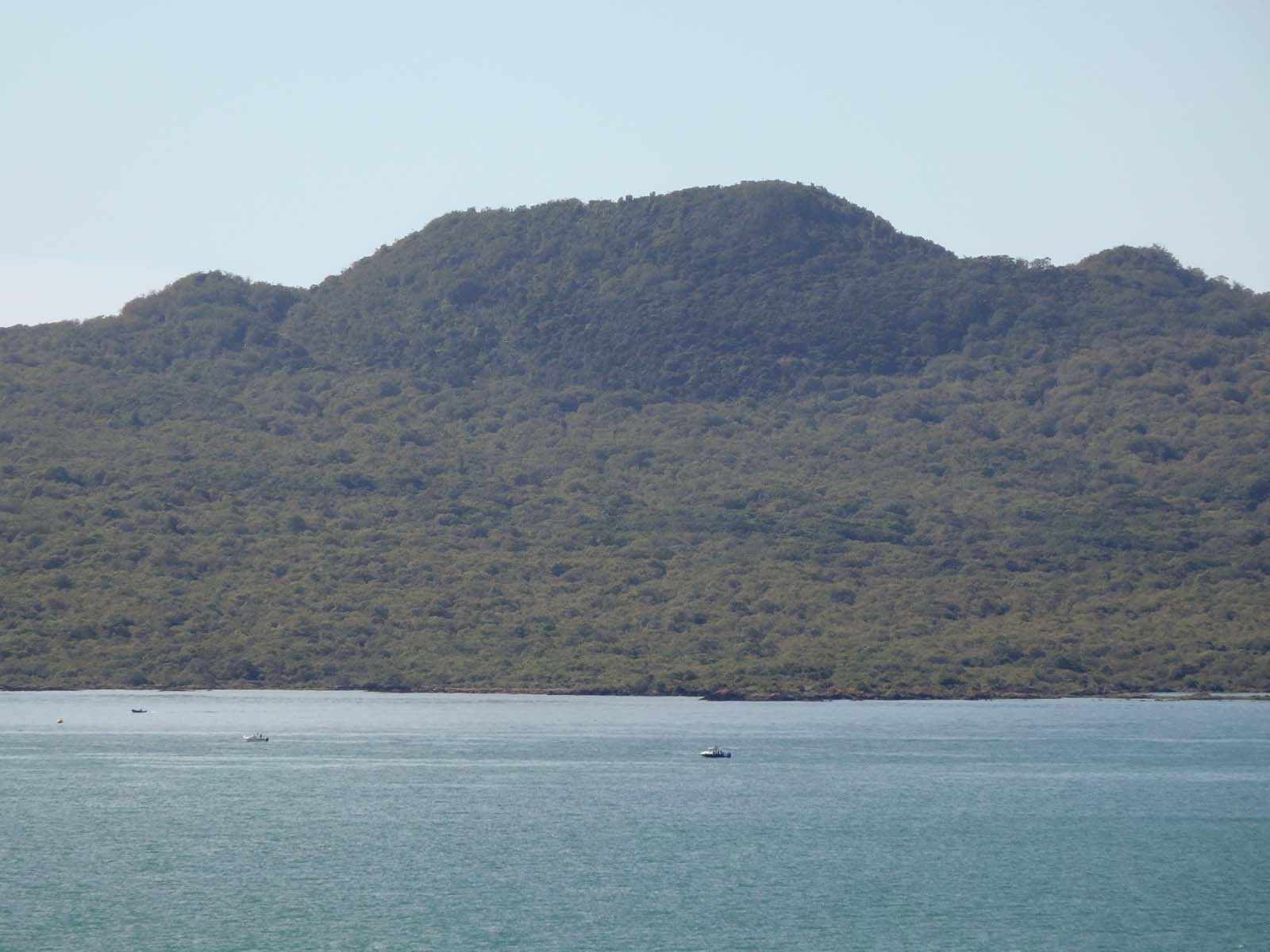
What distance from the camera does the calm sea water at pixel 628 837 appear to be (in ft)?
181

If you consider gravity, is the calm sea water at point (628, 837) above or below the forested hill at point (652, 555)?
below

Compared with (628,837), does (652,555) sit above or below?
→ above

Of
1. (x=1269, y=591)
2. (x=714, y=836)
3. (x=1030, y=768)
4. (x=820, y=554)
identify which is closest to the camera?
(x=714, y=836)

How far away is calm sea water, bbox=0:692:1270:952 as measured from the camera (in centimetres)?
5503

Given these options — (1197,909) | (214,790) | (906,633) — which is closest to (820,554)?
(906,633)

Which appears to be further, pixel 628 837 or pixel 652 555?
pixel 652 555

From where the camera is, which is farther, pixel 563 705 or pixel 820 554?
pixel 820 554

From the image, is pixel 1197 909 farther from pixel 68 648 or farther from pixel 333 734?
pixel 68 648

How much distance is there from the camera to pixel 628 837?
2837 inches

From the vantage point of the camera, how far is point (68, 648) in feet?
463

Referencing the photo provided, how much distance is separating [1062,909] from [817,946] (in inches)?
396

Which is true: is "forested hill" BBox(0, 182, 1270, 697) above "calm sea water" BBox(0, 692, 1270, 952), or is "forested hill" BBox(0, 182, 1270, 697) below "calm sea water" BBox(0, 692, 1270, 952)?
above

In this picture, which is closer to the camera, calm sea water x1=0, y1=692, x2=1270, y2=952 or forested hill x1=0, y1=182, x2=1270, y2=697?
calm sea water x1=0, y1=692, x2=1270, y2=952

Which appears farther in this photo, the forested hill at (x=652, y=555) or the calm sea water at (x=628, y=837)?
the forested hill at (x=652, y=555)
